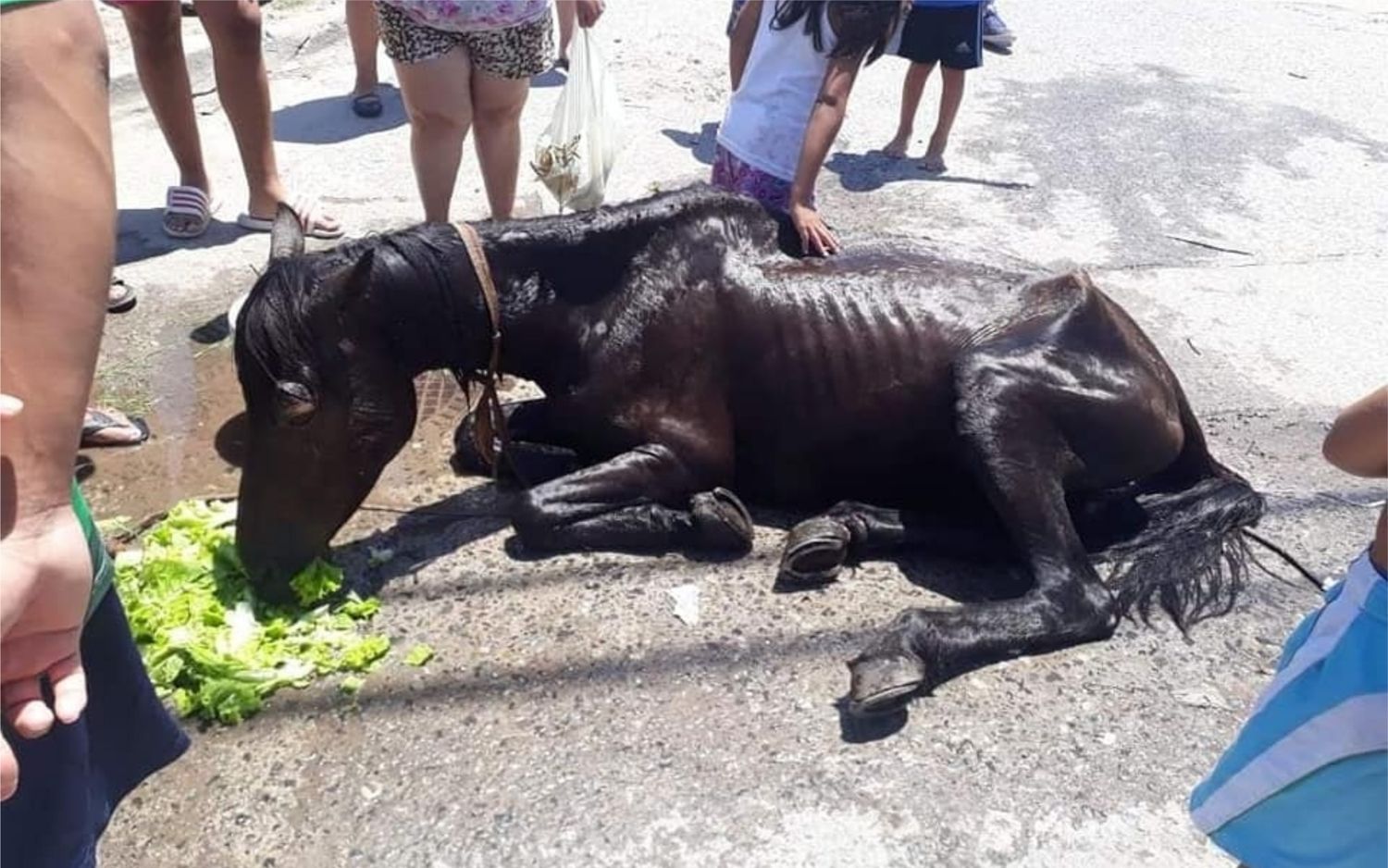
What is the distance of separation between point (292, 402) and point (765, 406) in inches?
56.4

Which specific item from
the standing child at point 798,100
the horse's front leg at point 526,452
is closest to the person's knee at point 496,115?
the standing child at point 798,100

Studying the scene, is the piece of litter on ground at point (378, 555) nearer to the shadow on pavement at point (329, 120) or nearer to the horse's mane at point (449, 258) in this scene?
the horse's mane at point (449, 258)

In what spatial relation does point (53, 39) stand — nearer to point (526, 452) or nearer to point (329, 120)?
point (526, 452)

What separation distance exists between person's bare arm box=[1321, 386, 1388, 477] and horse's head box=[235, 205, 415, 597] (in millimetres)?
2344

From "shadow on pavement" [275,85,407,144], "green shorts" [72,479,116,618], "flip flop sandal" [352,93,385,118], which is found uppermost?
"green shorts" [72,479,116,618]

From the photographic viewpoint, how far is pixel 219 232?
5.57m

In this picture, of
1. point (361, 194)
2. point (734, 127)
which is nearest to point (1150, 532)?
point (734, 127)

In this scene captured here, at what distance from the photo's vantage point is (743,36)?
5.63m

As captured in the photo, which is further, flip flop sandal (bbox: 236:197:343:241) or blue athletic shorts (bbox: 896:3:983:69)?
blue athletic shorts (bbox: 896:3:983:69)

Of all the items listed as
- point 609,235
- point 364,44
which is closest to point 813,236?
point 609,235

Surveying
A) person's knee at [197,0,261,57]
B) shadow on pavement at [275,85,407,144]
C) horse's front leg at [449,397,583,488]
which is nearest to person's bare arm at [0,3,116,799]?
horse's front leg at [449,397,583,488]

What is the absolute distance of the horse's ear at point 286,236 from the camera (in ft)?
11.3

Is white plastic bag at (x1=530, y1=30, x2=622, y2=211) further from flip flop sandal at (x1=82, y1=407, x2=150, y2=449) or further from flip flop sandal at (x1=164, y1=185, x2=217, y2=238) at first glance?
flip flop sandal at (x1=82, y1=407, x2=150, y2=449)

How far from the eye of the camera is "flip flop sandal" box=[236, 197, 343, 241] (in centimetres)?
544
